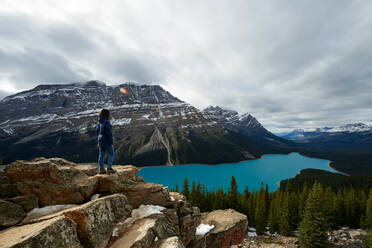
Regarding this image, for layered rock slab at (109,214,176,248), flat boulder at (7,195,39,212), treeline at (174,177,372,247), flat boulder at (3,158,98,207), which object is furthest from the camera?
treeline at (174,177,372,247)

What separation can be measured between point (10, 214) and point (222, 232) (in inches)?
724

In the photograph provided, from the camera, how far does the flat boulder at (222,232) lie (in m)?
15.9

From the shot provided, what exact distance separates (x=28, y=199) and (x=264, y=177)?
6653 inches

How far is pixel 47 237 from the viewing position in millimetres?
4305

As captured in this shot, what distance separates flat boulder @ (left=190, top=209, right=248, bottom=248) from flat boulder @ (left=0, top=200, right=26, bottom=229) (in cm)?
1469

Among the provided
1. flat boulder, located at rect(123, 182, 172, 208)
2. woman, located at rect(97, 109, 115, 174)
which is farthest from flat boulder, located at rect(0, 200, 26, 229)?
flat boulder, located at rect(123, 182, 172, 208)

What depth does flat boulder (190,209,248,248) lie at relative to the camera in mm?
15909

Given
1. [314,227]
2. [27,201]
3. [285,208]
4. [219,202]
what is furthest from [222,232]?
[285,208]

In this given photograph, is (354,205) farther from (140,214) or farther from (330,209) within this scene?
(140,214)

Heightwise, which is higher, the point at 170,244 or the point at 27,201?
the point at 27,201

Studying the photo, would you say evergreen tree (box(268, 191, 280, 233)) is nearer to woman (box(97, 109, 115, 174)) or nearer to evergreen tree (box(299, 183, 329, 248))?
evergreen tree (box(299, 183, 329, 248))

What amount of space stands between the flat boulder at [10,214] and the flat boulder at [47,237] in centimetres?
228

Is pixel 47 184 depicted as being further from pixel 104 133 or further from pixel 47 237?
pixel 47 237

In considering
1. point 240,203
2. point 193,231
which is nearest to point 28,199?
point 193,231
